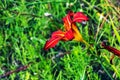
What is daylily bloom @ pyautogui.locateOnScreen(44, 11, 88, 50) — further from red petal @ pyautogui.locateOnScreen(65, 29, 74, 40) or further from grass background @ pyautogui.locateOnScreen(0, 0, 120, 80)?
grass background @ pyautogui.locateOnScreen(0, 0, 120, 80)

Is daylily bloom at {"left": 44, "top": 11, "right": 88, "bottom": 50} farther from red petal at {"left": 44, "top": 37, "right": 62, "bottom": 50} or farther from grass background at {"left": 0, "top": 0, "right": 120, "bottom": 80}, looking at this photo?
grass background at {"left": 0, "top": 0, "right": 120, "bottom": 80}

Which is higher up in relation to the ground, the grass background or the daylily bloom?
the daylily bloom

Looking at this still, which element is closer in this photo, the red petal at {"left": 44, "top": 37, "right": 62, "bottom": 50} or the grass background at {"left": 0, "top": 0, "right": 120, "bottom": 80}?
the red petal at {"left": 44, "top": 37, "right": 62, "bottom": 50}

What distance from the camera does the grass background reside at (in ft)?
5.82

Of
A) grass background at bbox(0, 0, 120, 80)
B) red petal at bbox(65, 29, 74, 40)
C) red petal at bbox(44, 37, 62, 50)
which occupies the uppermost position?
red petal at bbox(65, 29, 74, 40)

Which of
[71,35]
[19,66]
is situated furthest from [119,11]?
[71,35]

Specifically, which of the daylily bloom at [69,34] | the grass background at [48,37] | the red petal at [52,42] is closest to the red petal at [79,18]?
the daylily bloom at [69,34]

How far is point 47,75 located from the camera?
182 centimetres

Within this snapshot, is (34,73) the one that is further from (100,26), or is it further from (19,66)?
(100,26)

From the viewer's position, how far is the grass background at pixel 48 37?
1.77 meters

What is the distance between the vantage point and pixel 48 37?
2.11 m

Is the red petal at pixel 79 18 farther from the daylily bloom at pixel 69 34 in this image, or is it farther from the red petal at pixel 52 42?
the red petal at pixel 52 42

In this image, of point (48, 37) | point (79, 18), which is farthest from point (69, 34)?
point (48, 37)

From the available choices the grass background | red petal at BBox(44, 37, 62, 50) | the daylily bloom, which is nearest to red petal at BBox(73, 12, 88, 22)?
the daylily bloom
